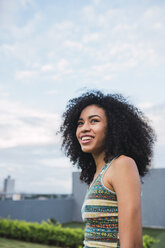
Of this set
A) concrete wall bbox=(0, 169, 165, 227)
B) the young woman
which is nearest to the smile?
the young woman

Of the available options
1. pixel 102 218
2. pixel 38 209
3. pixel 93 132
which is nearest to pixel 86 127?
pixel 93 132

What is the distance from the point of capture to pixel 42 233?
8.28m

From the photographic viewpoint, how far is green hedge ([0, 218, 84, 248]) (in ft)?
25.7

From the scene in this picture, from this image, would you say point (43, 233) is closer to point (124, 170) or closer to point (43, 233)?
point (43, 233)

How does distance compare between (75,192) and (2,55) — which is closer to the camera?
(2,55)

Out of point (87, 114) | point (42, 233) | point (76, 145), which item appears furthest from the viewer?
point (42, 233)

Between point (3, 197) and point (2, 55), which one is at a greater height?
point (2, 55)

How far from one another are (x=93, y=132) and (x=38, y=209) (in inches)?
455

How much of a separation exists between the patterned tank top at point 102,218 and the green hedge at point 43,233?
7030 millimetres

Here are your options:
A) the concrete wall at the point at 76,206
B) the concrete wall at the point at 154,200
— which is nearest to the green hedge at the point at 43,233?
the concrete wall at the point at 76,206

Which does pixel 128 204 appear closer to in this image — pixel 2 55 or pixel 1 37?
pixel 2 55

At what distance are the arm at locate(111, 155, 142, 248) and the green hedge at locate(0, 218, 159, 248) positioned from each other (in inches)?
285

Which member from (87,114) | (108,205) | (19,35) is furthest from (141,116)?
(19,35)

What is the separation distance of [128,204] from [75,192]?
48.8ft
